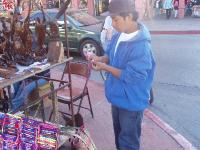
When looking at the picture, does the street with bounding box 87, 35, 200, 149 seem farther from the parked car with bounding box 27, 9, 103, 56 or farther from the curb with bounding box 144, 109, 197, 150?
the parked car with bounding box 27, 9, 103, 56

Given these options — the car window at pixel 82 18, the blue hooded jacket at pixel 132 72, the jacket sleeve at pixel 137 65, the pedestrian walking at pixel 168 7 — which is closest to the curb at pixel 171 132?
the blue hooded jacket at pixel 132 72

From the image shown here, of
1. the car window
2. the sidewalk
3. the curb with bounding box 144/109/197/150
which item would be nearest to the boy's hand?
the sidewalk

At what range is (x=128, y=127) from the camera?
3389mm

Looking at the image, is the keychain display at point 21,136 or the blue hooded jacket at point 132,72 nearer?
the keychain display at point 21,136

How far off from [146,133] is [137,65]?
2.07 m

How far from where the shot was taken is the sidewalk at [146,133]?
4.55 metres

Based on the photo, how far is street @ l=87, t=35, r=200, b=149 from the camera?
5338 mm

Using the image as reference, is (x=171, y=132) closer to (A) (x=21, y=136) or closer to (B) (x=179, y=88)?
(B) (x=179, y=88)

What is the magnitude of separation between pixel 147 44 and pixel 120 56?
0.88 feet

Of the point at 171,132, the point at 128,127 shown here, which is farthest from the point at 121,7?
the point at 171,132

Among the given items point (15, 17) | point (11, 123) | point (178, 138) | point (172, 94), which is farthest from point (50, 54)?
point (172, 94)

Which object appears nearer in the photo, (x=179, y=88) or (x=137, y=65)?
(x=137, y=65)

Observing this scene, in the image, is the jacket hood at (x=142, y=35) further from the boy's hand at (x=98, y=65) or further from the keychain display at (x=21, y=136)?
the keychain display at (x=21, y=136)

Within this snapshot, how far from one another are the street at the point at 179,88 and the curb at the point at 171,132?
11 cm
